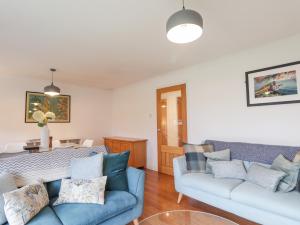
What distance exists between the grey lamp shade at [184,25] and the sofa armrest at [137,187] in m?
1.36

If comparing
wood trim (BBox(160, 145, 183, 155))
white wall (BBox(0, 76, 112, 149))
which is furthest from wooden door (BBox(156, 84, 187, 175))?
white wall (BBox(0, 76, 112, 149))

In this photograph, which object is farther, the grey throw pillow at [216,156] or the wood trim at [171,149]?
the wood trim at [171,149]

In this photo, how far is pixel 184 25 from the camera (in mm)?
1330

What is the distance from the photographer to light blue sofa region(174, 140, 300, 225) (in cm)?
Answer: 164

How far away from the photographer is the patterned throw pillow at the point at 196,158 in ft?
8.25

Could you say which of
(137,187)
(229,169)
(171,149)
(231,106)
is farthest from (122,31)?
(171,149)

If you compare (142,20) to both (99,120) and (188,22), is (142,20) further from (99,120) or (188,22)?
(99,120)

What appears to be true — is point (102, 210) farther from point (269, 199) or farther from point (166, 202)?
point (269, 199)

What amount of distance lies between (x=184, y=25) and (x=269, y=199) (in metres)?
1.73

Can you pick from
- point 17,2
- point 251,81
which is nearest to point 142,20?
point 17,2

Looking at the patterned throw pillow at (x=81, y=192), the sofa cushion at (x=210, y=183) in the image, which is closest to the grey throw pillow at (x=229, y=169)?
the sofa cushion at (x=210, y=183)

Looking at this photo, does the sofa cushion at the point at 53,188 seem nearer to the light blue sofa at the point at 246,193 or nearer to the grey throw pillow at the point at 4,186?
the grey throw pillow at the point at 4,186

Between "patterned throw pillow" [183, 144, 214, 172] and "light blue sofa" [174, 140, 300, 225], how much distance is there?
3.2 inches

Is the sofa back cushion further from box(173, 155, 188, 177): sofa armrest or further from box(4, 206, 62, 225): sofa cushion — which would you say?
box(4, 206, 62, 225): sofa cushion
